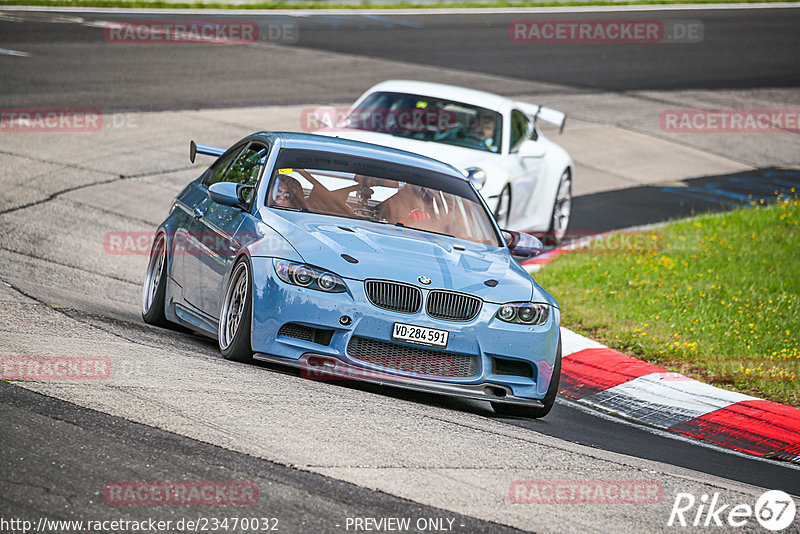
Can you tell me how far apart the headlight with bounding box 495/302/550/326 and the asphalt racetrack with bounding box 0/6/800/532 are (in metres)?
0.64

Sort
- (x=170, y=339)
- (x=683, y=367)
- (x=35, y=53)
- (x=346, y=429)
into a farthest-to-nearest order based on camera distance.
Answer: (x=35, y=53)
(x=683, y=367)
(x=170, y=339)
(x=346, y=429)

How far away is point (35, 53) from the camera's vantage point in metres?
22.2

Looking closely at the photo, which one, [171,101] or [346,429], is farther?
[171,101]

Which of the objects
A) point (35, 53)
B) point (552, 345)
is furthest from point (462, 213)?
point (35, 53)

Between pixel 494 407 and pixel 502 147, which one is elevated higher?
pixel 502 147

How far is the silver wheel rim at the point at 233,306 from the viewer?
720 cm

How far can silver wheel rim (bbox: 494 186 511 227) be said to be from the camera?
11914mm

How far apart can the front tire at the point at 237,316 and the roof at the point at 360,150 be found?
1.47 meters

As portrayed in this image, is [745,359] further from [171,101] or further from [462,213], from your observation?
[171,101]

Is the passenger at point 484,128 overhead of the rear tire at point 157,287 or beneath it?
overhead

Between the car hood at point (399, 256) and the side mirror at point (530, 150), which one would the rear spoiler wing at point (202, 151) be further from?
the side mirror at point (530, 150)

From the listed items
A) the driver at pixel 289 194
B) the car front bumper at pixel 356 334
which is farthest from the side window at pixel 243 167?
the car front bumper at pixel 356 334

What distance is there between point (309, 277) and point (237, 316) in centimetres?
62

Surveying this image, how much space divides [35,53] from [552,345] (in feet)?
57.4
